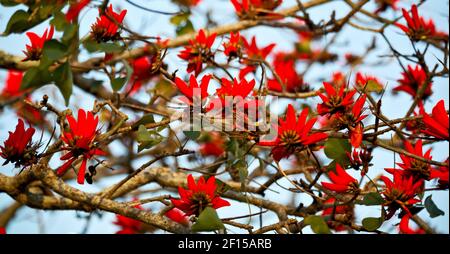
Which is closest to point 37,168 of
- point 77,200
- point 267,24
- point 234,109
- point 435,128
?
point 77,200

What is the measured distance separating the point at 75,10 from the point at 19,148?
34cm

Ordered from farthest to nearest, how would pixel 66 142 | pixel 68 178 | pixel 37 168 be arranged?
pixel 68 178 < pixel 37 168 < pixel 66 142

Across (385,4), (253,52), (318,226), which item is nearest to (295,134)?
(318,226)

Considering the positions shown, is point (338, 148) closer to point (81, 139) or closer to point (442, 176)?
point (442, 176)

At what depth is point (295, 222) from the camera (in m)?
1.17

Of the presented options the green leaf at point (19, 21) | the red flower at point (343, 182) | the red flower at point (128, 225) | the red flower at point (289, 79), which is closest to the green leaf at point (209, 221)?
the red flower at point (343, 182)

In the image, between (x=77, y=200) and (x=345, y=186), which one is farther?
(x=77, y=200)

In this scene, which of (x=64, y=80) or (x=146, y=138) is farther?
(x=146, y=138)

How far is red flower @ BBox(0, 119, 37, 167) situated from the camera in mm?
1201

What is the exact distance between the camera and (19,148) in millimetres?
1203

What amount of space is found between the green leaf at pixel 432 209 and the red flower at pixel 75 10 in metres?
0.67
